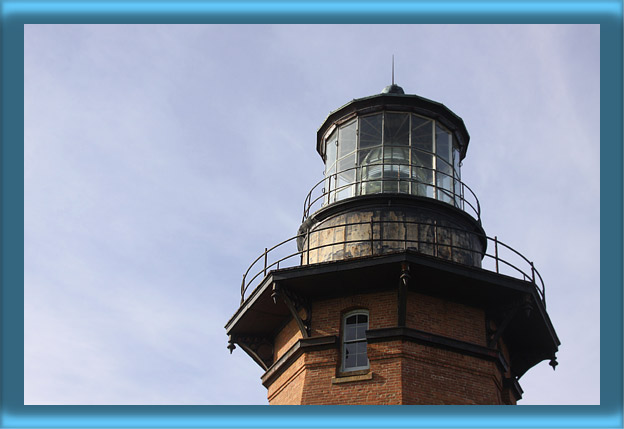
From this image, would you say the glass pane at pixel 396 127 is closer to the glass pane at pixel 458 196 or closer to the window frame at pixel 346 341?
the glass pane at pixel 458 196

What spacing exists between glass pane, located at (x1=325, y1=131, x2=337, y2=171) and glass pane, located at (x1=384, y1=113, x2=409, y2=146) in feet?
4.40

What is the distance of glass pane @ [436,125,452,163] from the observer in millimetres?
18406

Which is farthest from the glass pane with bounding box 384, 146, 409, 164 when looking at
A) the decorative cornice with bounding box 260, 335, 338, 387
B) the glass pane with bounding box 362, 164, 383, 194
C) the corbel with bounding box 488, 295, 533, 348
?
the decorative cornice with bounding box 260, 335, 338, 387

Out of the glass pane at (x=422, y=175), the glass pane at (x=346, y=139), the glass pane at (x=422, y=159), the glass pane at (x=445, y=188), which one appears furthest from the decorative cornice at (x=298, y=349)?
the glass pane at (x=346, y=139)

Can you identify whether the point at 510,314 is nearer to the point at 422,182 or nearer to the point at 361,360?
the point at 361,360

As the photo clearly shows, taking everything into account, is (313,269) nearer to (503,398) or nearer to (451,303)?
(451,303)

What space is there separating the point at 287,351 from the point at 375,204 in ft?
11.2

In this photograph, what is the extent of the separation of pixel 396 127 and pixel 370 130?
578 millimetres

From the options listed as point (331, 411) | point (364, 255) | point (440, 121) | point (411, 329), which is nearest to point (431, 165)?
point (440, 121)

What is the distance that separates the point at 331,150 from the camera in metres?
19.1

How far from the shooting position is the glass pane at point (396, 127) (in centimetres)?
1825

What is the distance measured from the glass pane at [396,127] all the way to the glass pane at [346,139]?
776mm

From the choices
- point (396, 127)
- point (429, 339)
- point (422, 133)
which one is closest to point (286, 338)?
point (429, 339)

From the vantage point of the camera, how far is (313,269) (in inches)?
609
